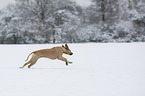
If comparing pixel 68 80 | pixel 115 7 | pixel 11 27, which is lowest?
pixel 68 80

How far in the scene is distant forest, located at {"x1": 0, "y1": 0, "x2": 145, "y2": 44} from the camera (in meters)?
25.4

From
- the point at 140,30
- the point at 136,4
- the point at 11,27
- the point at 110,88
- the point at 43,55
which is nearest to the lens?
the point at 110,88

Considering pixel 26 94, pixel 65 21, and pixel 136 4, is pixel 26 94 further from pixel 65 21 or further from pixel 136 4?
pixel 136 4

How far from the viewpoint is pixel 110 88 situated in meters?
3.14

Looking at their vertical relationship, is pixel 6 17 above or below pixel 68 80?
above

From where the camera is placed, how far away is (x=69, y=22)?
26.9m

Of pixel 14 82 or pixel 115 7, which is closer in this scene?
pixel 14 82

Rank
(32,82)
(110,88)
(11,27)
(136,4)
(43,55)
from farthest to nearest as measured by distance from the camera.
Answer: (136,4)
(11,27)
(43,55)
(32,82)
(110,88)

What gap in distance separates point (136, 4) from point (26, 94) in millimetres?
30727

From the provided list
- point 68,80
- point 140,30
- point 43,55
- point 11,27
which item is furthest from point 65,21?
point 68,80

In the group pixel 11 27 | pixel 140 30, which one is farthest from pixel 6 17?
pixel 140 30

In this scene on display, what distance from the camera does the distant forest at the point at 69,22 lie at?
25438 mm

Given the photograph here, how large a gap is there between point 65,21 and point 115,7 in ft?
27.7

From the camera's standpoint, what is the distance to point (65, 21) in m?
27.8
